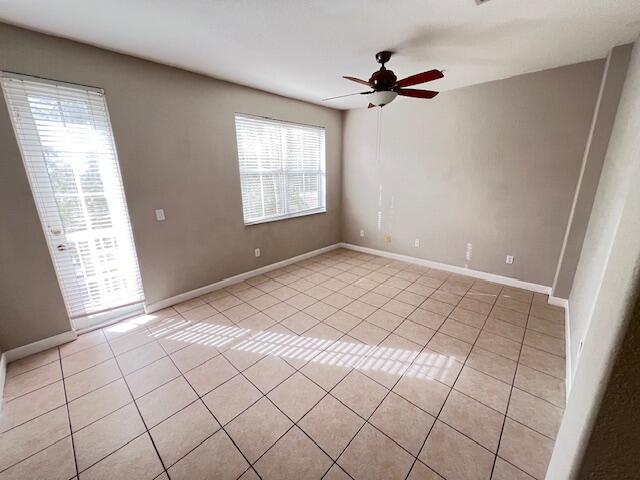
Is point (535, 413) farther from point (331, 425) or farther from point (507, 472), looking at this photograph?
point (331, 425)

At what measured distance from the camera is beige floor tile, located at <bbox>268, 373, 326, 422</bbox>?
161 cm

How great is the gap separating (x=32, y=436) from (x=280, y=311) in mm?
1838

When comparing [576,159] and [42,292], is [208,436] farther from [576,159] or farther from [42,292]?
[576,159]

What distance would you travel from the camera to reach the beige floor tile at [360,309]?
106 inches

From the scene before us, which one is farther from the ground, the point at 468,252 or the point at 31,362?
the point at 468,252

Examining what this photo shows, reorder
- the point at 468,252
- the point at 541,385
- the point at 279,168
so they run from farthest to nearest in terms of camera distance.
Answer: the point at 279,168 < the point at 468,252 < the point at 541,385

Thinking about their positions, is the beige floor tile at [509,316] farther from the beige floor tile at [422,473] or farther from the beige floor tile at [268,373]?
the beige floor tile at [268,373]

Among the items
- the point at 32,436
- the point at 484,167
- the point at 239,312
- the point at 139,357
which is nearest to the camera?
the point at 32,436

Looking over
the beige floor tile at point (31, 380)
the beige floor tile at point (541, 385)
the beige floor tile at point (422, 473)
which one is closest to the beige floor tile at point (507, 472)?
the beige floor tile at point (422, 473)

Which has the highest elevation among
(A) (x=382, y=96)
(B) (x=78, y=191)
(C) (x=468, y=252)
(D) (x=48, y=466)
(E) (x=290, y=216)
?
(A) (x=382, y=96)

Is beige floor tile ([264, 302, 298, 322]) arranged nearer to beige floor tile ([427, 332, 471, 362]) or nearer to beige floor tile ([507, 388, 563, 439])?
beige floor tile ([427, 332, 471, 362])

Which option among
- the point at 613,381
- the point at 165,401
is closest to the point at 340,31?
the point at 613,381

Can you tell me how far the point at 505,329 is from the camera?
2396mm

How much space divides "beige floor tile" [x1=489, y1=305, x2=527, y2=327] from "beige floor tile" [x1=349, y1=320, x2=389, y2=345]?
1.24 metres
